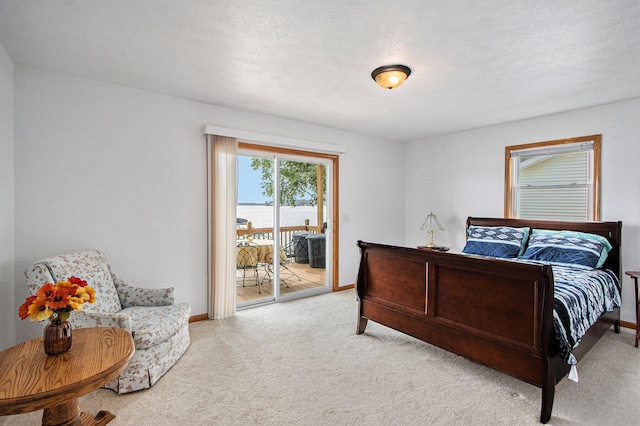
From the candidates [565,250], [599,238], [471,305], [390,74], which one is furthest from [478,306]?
[599,238]

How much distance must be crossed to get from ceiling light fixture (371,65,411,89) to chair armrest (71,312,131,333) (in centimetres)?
270

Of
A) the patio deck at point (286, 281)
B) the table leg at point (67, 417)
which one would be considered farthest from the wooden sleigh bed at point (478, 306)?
the table leg at point (67, 417)

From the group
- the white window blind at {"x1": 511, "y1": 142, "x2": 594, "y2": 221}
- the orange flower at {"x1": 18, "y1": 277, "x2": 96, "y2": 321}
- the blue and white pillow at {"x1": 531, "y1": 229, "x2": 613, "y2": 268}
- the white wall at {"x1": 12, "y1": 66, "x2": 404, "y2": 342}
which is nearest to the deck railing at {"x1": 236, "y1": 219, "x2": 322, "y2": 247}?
the white wall at {"x1": 12, "y1": 66, "x2": 404, "y2": 342}

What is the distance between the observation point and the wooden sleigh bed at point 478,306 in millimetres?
2035

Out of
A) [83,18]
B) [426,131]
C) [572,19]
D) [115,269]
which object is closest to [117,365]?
[115,269]

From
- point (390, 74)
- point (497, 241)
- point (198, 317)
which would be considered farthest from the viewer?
point (497, 241)

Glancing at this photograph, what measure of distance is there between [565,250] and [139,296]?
14.2 feet

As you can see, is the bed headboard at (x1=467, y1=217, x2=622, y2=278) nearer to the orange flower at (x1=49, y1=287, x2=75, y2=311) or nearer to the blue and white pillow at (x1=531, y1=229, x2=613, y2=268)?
the blue and white pillow at (x1=531, y1=229, x2=613, y2=268)

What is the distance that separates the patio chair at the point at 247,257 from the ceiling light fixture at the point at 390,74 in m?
2.61

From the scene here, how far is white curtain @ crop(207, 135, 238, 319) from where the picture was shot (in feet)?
12.1

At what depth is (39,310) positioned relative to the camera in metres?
1.59

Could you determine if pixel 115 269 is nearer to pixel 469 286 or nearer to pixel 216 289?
pixel 216 289

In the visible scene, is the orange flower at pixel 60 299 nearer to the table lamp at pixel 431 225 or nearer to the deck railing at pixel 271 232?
the deck railing at pixel 271 232

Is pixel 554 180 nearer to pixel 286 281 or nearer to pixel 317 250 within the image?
pixel 317 250
